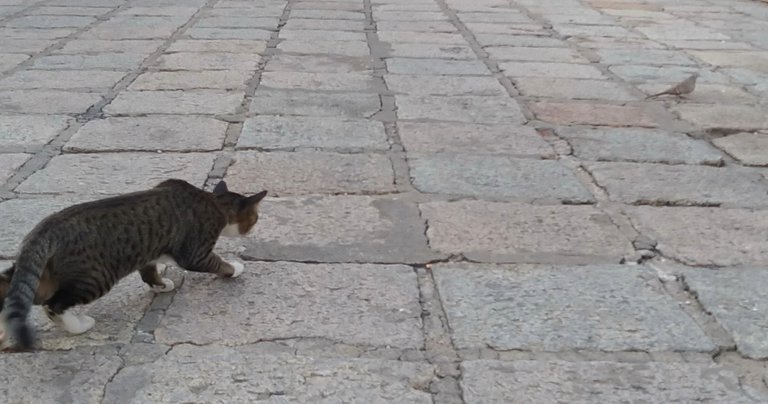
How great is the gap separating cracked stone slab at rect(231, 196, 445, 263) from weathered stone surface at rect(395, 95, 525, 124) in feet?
4.61

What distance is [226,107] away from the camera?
15.6ft

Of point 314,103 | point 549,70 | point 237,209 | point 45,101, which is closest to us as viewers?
point 237,209

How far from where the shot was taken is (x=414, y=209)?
3.32 metres

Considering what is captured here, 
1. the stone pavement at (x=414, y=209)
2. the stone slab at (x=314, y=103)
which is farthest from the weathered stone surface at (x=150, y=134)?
the stone slab at (x=314, y=103)

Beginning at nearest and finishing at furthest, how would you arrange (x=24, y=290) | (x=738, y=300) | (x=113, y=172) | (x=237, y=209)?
(x=24, y=290) < (x=738, y=300) < (x=237, y=209) < (x=113, y=172)

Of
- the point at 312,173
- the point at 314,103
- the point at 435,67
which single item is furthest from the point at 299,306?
the point at 435,67

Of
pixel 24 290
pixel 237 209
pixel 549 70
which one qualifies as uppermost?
pixel 24 290

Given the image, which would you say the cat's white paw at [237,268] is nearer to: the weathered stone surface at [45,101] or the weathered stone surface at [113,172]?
the weathered stone surface at [113,172]

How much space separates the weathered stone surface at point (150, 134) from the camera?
13.1ft

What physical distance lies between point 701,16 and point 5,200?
25.0 feet

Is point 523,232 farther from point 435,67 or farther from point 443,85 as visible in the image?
point 435,67

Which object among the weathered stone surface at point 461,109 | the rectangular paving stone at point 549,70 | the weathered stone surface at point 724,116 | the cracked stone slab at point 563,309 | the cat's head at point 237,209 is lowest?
the rectangular paving stone at point 549,70

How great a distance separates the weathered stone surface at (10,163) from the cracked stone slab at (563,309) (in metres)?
1.90

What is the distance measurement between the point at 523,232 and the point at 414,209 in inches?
17.7
